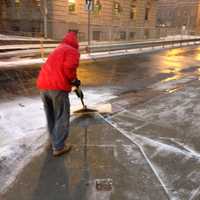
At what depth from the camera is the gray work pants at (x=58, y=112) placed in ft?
11.9

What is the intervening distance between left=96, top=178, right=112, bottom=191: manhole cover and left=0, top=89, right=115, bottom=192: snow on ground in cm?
113

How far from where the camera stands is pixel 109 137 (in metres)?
4.47

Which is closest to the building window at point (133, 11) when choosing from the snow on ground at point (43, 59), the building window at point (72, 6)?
the building window at point (72, 6)

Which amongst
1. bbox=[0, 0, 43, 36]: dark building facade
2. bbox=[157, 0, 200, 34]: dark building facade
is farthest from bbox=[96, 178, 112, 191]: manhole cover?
bbox=[157, 0, 200, 34]: dark building facade

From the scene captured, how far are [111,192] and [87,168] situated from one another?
1.97 feet

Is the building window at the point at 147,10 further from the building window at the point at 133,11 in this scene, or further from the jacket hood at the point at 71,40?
the jacket hood at the point at 71,40

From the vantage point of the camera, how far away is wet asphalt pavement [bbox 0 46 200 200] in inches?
122

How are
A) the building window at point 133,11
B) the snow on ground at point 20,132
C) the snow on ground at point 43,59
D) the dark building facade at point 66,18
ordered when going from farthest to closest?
the building window at point 133,11 < the dark building facade at point 66,18 < the snow on ground at point 43,59 < the snow on ground at point 20,132

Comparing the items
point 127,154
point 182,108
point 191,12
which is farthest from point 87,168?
point 191,12

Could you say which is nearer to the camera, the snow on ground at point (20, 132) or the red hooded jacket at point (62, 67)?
the red hooded jacket at point (62, 67)

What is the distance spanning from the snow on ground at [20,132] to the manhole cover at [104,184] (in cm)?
113

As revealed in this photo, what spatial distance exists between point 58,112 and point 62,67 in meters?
0.70

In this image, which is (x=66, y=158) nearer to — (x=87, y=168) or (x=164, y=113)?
(x=87, y=168)

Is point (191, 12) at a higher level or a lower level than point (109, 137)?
higher
